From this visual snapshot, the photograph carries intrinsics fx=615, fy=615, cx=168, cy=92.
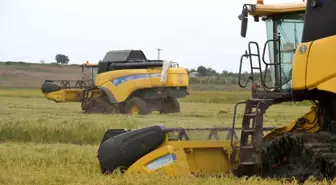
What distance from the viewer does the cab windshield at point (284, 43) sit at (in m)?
6.81

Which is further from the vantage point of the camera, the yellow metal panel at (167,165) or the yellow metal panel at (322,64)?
the yellow metal panel at (167,165)

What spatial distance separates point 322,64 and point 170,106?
632 inches

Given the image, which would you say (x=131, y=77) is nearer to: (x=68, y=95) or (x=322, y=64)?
(x=68, y=95)

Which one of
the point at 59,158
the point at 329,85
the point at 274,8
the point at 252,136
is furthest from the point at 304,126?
the point at 59,158

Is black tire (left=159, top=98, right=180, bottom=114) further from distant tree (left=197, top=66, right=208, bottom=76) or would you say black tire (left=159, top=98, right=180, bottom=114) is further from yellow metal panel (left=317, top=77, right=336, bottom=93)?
distant tree (left=197, top=66, right=208, bottom=76)

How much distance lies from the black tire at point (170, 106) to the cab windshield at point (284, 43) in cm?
1472

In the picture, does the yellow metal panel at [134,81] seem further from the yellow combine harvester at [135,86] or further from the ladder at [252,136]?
the ladder at [252,136]

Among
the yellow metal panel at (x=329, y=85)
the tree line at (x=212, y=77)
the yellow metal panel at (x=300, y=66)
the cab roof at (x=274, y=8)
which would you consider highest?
the cab roof at (x=274, y=8)

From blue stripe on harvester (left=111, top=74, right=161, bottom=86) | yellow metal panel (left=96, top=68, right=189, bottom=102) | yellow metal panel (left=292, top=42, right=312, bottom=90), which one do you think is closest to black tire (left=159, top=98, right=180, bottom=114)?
yellow metal panel (left=96, top=68, right=189, bottom=102)

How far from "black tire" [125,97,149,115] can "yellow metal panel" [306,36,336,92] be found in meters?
14.7

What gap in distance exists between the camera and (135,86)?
20859mm

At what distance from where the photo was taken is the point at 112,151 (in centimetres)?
740

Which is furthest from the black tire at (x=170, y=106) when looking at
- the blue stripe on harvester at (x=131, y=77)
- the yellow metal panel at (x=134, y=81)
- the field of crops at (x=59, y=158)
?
the field of crops at (x=59, y=158)

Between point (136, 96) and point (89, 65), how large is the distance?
3.51 m
